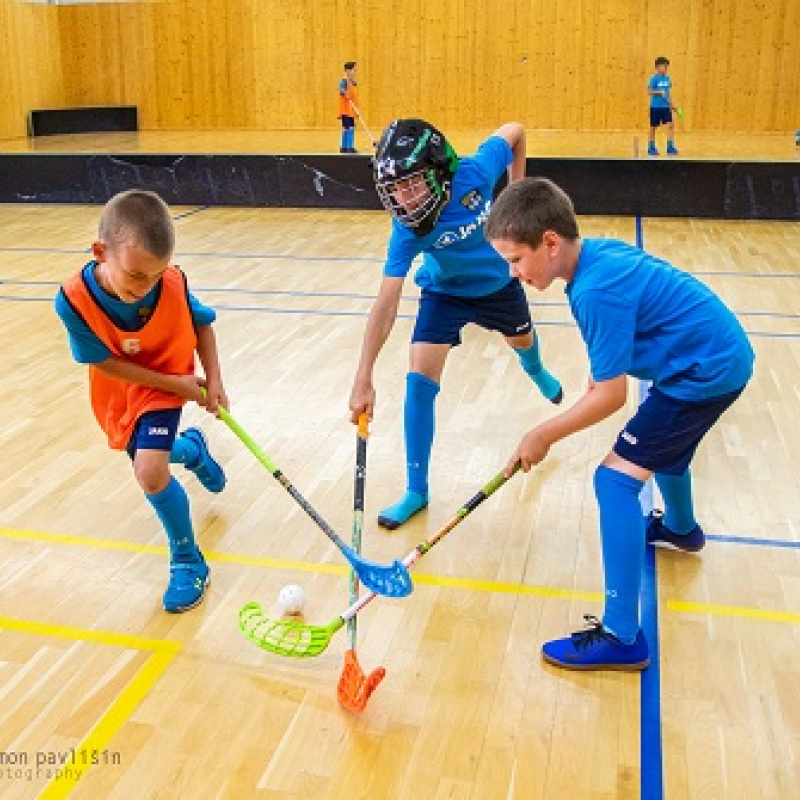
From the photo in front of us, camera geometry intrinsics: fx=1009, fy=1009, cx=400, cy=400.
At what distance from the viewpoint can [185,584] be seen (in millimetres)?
2537

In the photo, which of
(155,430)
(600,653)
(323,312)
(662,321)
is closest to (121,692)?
(155,430)

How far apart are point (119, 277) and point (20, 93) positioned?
11.9 meters

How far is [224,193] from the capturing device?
32.4ft

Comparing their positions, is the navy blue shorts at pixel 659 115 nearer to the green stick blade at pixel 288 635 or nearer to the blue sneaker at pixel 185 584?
the blue sneaker at pixel 185 584

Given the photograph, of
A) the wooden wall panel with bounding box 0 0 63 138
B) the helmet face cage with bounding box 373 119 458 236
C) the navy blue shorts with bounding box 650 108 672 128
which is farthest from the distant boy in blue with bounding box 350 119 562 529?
the wooden wall panel with bounding box 0 0 63 138

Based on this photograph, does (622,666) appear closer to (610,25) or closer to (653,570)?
(653,570)

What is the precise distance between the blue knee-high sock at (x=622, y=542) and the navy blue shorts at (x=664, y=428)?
0.19 feet

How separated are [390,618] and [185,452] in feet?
2.88

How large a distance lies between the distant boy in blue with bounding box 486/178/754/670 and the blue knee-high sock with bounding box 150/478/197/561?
881 mm

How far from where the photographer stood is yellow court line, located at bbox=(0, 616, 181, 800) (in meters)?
1.90

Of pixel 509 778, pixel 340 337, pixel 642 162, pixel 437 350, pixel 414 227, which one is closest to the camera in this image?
pixel 509 778

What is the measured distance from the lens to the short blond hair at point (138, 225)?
7.14 feet

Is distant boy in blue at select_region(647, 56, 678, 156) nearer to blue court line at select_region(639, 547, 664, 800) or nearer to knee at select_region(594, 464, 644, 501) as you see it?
blue court line at select_region(639, 547, 664, 800)

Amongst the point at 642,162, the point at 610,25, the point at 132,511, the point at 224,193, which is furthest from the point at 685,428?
the point at 610,25
